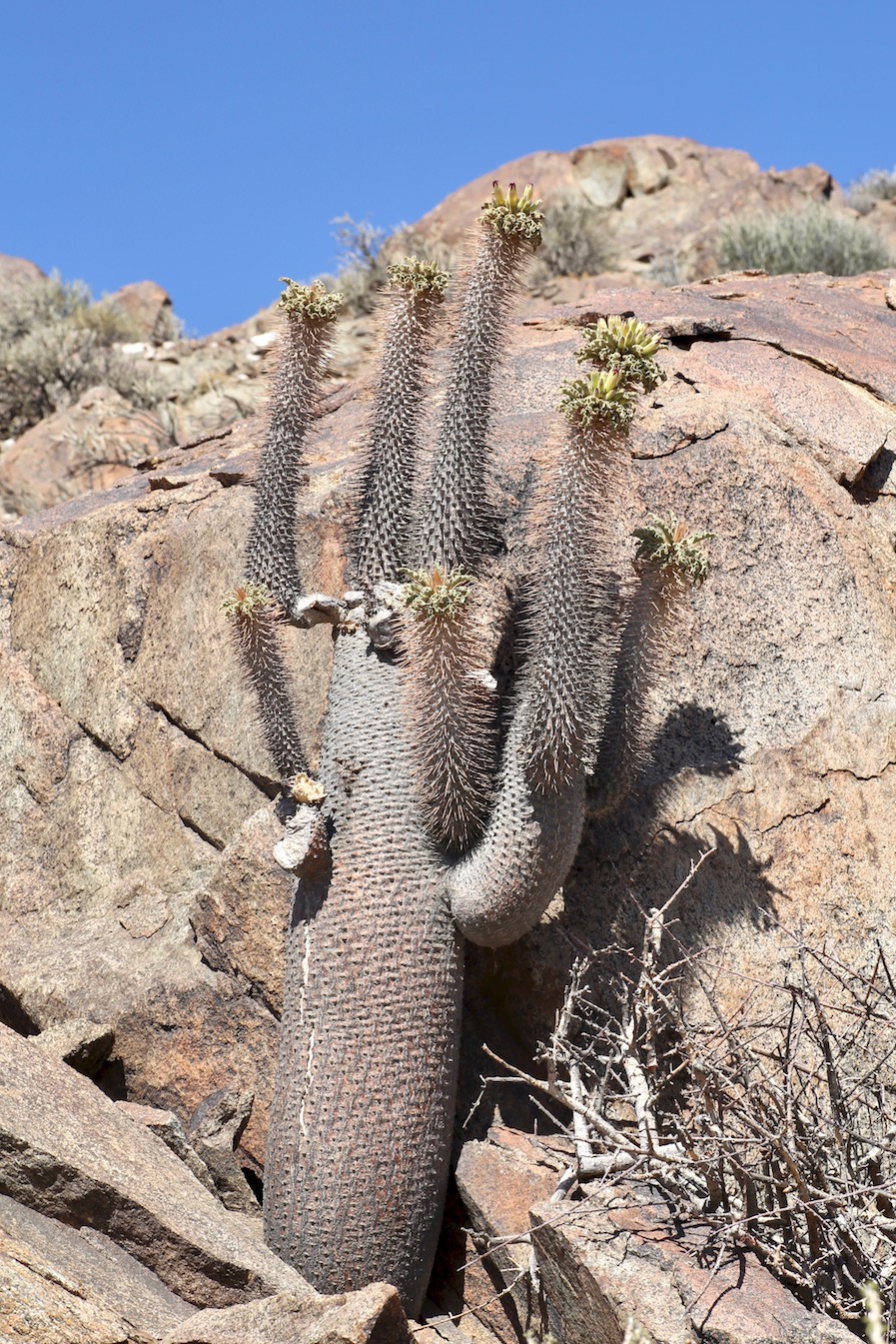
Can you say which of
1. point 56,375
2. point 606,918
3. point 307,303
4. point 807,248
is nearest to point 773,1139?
point 606,918

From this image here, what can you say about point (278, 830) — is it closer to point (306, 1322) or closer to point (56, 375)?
point (306, 1322)

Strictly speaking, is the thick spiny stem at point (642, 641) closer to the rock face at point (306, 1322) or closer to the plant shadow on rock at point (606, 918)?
the plant shadow on rock at point (606, 918)

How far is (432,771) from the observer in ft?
12.2

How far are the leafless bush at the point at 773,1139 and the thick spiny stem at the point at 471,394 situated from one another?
1.40 meters

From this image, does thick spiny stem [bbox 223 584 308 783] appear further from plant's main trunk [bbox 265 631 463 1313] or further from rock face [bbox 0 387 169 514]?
rock face [bbox 0 387 169 514]

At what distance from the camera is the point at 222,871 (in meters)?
4.54

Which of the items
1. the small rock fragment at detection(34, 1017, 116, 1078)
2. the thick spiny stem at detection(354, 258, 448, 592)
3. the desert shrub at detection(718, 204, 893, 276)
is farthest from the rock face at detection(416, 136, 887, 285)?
the small rock fragment at detection(34, 1017, 116, 1078)

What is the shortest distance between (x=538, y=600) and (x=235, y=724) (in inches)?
64.9

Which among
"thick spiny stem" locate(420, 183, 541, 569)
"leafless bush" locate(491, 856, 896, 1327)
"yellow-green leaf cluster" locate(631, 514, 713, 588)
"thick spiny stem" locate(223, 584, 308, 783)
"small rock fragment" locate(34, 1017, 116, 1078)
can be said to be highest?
"thick spiny stem" locate(420, 183, 541, 569)

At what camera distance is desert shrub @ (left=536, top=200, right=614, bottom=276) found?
13125mm

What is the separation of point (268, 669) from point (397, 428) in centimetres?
95

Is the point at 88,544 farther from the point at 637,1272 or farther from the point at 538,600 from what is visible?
the point at 637,1272

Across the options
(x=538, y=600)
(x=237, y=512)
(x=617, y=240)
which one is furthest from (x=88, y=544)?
(x=617, y=240)

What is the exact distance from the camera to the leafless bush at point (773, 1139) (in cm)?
304
